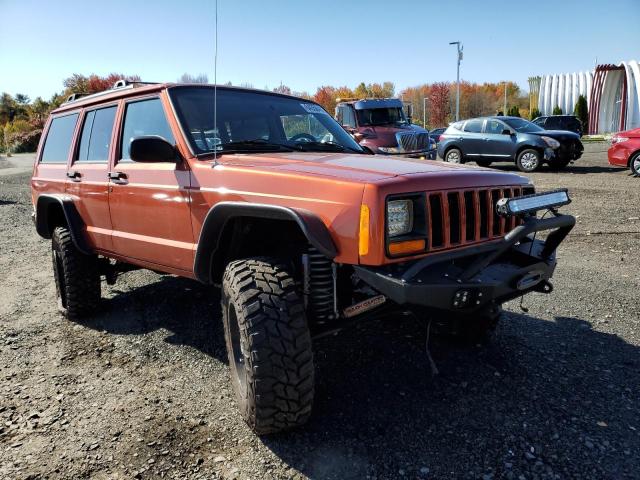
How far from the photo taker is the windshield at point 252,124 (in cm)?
328

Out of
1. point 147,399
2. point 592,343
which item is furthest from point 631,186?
point 147,399

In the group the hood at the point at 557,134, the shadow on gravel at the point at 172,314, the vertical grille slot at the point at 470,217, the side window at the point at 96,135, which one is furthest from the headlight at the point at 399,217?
the hood at the point at 557,134

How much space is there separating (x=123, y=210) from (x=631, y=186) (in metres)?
11.3

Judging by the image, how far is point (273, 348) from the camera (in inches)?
96.4

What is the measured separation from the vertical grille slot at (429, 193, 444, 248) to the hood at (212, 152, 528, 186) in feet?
0.40

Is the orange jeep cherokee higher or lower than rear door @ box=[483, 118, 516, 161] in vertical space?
lower

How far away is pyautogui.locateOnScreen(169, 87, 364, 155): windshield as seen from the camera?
3.28 m

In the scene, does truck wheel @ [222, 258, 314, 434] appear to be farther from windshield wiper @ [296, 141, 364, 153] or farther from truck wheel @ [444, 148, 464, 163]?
truck wheel @ [444, 148, 464, 163]

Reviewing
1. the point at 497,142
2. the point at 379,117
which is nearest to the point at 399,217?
the point at 379,117

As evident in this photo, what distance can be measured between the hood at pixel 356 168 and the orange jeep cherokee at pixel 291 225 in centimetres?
1

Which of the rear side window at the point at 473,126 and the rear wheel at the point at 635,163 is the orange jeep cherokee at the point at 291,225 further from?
the rear side window at the point at 473,126

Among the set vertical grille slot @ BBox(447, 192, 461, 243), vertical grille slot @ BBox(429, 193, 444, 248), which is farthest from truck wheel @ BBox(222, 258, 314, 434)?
vertical grille slot @ BBox(447, 192, 461, 243)

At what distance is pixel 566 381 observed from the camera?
10.3 feet

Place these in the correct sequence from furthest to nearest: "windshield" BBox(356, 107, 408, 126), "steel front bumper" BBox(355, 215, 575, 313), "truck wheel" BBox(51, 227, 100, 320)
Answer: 1. "windshield" BBox(356, 107, 408, 126)
2. "truck wheel" BBox(51, 227, 100, 320)
3. "steel front bumper" BBox(355, 215, 575, 313)
